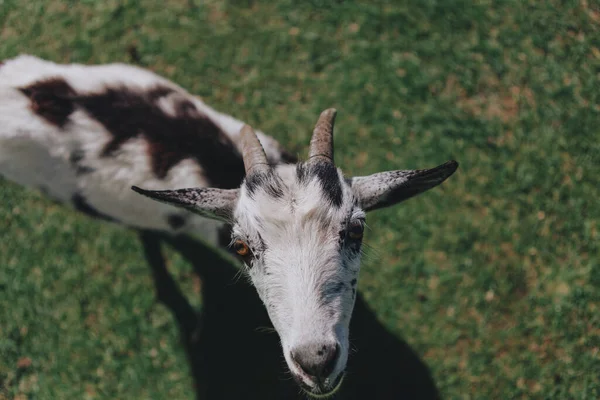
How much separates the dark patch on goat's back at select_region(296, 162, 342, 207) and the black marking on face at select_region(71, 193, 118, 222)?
2.39 metres

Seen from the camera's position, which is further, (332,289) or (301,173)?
(301,173)

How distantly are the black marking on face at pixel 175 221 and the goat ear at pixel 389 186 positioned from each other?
1.89m

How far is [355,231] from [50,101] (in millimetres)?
2984

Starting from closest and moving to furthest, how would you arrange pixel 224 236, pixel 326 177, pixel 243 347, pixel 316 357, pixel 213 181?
pixel 316 357, pixel 326 177, pixel 213 181, pixel 224 236, pixel 243 347

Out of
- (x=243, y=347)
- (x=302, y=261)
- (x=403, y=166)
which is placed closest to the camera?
(x=302, y=261)

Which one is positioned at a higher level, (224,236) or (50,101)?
(50,101)

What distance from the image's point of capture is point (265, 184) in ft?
12.1

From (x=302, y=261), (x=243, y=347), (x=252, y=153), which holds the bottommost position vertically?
(x=243, y=347)

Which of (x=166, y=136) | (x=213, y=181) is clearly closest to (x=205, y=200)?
(x=213, y=181)

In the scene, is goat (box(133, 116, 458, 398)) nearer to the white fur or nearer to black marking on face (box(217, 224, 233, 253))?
the white fur

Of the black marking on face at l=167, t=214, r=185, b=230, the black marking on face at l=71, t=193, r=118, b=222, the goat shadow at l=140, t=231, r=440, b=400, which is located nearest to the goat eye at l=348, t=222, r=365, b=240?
the black marking on face at l=167, t=214, r=185, b=230

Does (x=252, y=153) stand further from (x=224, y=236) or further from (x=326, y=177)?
(x=224, y=236)

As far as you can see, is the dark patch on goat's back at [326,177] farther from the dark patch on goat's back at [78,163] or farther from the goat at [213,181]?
the dark patch on goat's back at [78,163]

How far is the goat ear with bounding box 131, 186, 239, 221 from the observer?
12.2ft
